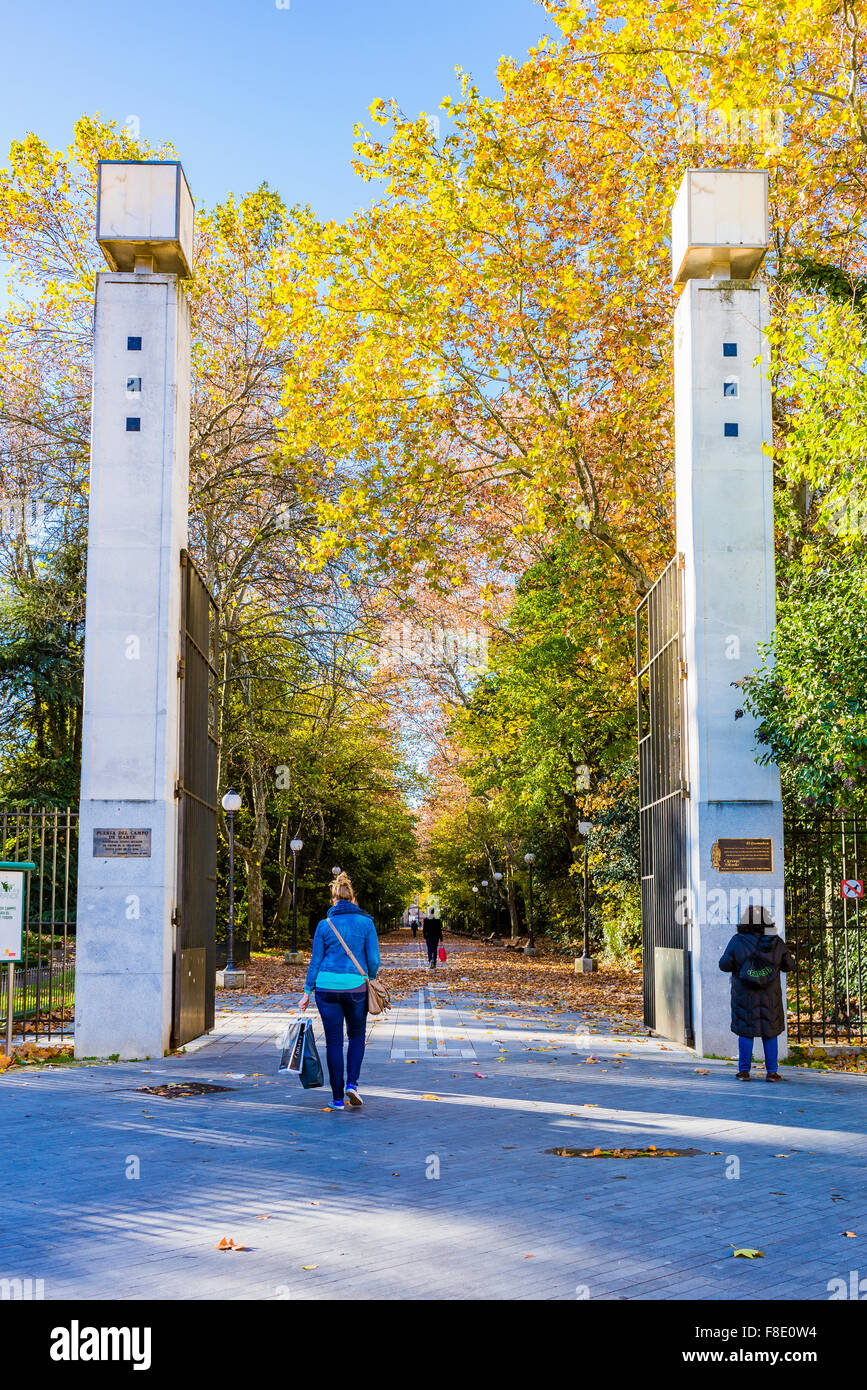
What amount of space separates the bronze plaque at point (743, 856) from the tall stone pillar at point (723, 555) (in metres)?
0.01

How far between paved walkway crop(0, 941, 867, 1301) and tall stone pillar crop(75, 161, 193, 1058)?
111cm

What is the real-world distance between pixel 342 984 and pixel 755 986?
13.8 feet

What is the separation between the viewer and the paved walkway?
206 inches

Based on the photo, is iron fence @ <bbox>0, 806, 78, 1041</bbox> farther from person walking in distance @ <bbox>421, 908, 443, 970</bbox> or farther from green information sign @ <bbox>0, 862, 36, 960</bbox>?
person walking in distance @ <bbox>421, 908, 443, 970</bbox>

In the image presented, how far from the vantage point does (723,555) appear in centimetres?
1359

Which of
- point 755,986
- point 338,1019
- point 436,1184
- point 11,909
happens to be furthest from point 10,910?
point 755,986

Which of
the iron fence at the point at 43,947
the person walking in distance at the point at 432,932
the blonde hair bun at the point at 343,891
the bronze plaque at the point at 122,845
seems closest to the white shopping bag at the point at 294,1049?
the blonde hair bun at the point at 343,891

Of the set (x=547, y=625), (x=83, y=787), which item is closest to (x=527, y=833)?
(x=547, y=625)

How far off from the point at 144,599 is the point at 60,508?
11.3m

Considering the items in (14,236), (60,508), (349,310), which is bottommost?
(60,508)

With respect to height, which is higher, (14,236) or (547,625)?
(14,236)
